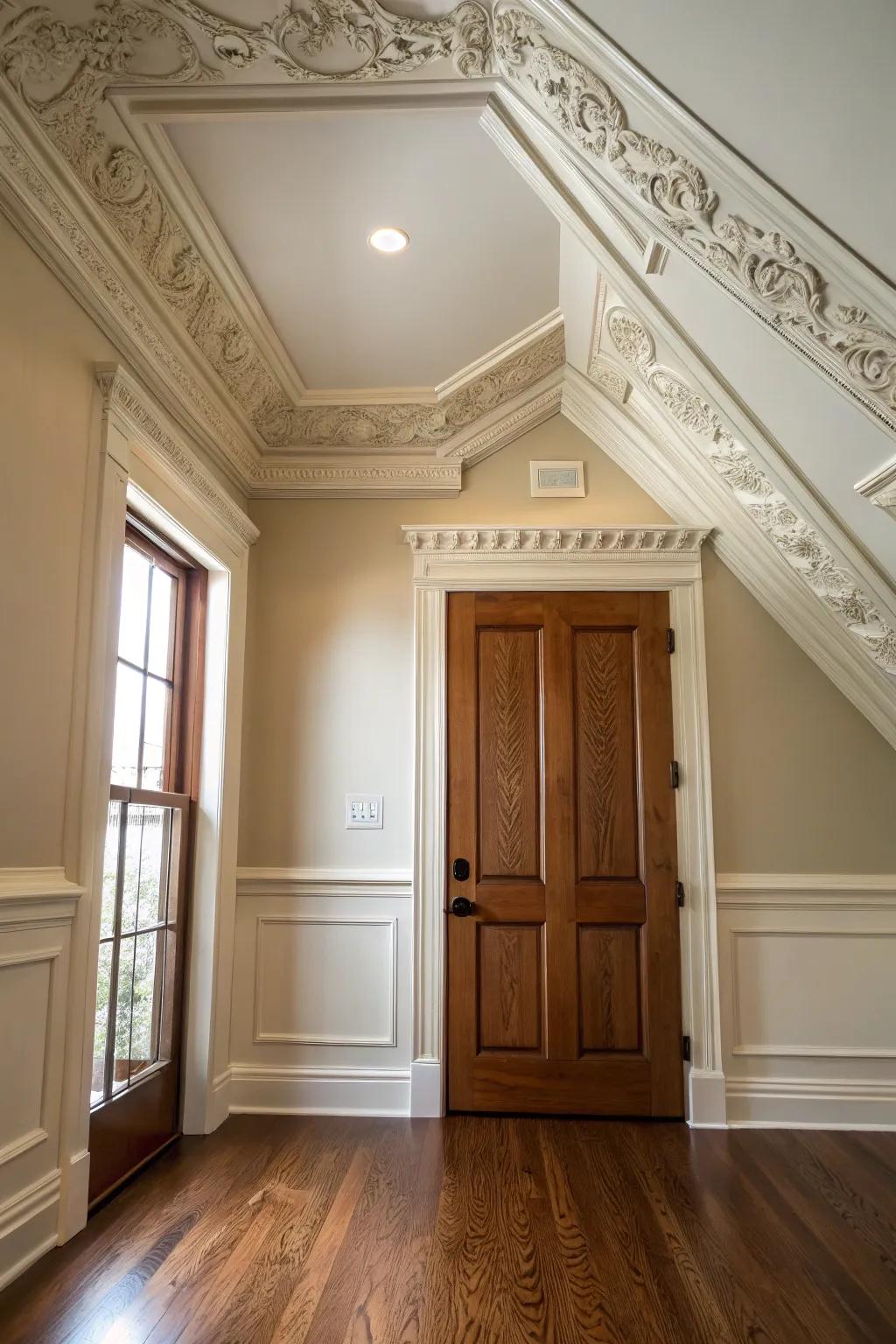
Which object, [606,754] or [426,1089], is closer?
[426,1089]

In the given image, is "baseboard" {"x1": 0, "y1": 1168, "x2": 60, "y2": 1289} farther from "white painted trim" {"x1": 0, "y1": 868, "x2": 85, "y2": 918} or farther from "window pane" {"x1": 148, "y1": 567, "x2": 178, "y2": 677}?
"window pane" {"x1": 148, "y1": 567, "x2": 178, "y2": 677}

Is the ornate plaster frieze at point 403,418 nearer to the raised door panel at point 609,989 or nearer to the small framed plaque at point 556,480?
the small framed plaque at point 556,480

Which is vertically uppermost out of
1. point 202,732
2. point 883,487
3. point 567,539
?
point 567,539

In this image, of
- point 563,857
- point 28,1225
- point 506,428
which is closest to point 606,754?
point 563,857

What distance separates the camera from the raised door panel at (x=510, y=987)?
11.5 ft

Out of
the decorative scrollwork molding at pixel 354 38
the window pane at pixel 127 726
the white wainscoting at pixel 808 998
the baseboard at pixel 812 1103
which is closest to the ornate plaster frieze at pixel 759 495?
the white wainscoting at pixel 808 998

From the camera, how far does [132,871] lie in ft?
9.32

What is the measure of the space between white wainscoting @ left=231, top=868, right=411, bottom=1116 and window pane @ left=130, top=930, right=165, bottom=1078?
545 millimetres

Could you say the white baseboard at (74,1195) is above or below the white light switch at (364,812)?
below

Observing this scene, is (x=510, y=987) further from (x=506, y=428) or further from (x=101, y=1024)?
(x=506, y=428)

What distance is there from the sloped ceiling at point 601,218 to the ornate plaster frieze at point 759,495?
1 centimetres

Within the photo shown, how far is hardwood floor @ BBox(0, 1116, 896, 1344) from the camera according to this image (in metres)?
1.98

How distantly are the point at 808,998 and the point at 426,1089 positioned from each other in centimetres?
149

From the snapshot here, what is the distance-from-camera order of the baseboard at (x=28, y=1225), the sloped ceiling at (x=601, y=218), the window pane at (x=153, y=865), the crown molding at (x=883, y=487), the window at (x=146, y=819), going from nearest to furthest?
the sloped ceiling at (x=601, y=218), the baseboard at (x=28, y=1225), the crown molding at (x=883, y=487), the window at (x=146, y=819), the window pane at (x=153, y=865)
